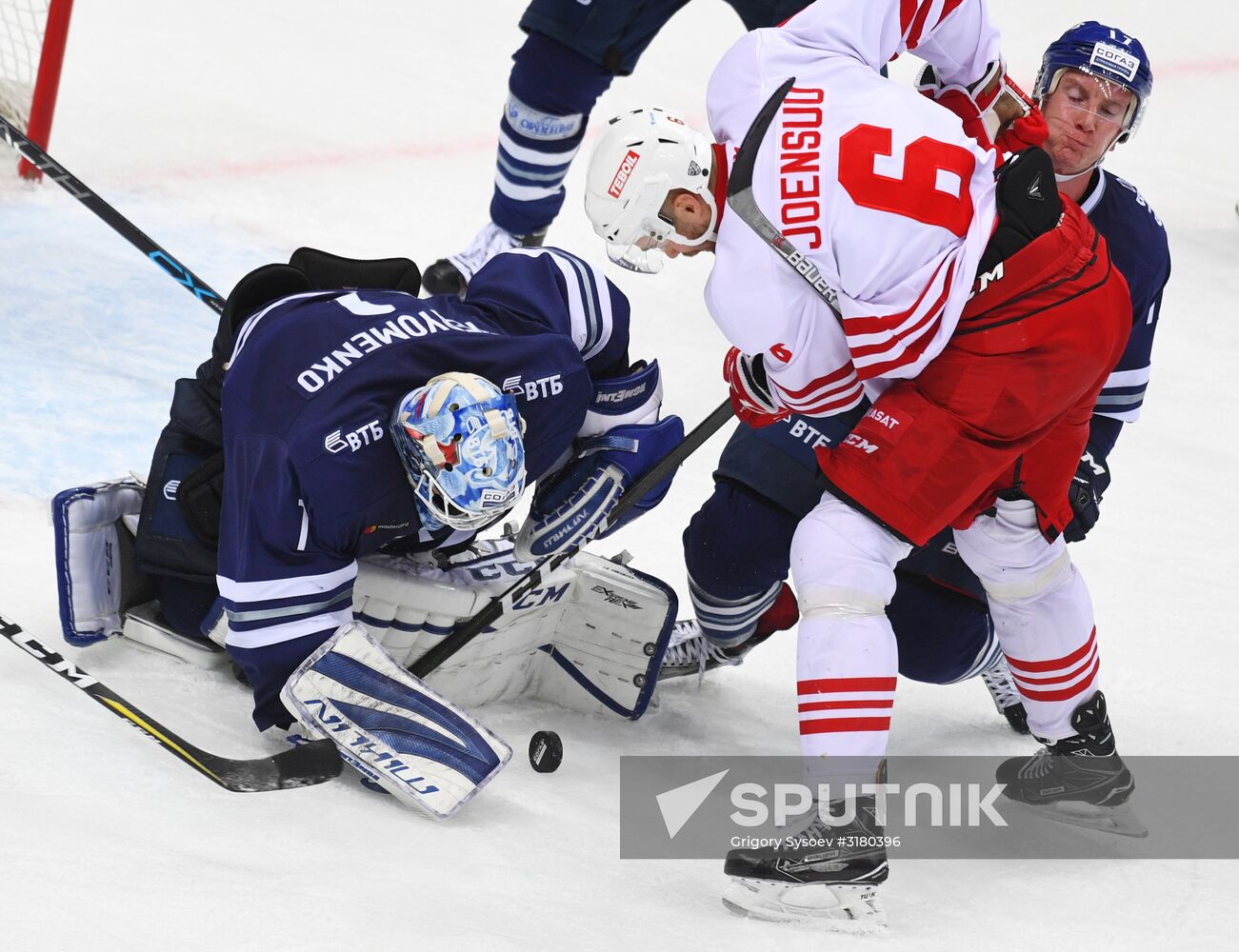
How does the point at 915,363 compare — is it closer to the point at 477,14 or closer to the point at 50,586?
the point at 50,586

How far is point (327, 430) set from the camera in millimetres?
2174

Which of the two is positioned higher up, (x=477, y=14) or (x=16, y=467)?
(x=477, y=14)

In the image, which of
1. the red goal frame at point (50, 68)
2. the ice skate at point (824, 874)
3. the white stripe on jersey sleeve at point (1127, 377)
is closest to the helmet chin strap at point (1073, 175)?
the white stripe on jersey sleeve at point (1127, 377)

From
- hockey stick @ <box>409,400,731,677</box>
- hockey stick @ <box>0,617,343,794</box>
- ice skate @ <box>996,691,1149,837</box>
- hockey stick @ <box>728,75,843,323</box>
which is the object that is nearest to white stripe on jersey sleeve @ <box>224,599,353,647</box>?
hockey stick @ <box>0,617,343,794</box>

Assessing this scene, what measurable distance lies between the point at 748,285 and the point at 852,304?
0.14 m

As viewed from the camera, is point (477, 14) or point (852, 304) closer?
point (852, 304)

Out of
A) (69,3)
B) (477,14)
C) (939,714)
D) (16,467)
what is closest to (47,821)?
(16,467)

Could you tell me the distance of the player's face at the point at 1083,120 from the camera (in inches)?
103

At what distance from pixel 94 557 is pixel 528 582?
69 cm

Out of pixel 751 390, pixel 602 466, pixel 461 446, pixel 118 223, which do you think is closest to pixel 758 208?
pixel 751 390

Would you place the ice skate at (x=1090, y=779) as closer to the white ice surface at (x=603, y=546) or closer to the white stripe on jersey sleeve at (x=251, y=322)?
the white ice surface at (x=603, y=546)

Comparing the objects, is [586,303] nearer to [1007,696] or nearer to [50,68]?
[1007,696]

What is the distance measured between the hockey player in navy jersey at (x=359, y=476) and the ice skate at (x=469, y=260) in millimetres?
1314

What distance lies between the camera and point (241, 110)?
205 inches
